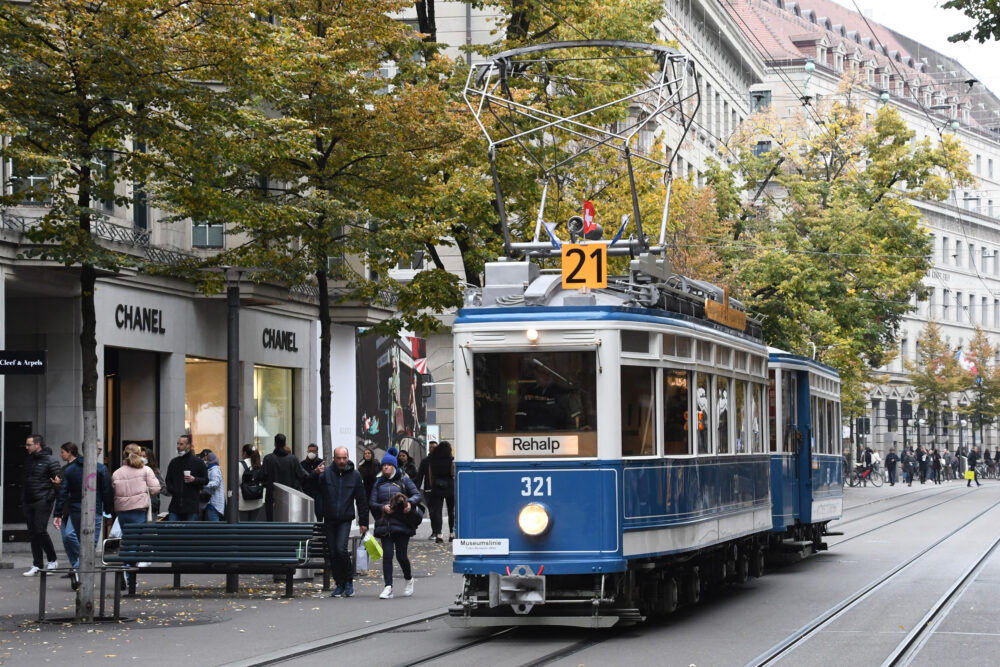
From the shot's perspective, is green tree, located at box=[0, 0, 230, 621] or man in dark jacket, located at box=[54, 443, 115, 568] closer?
green tree, located at box=[0, 0, 230, 621]

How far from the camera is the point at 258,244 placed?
23250 mm

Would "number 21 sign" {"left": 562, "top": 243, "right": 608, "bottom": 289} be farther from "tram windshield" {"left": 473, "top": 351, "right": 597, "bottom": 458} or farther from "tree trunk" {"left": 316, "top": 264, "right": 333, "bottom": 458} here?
"tree trunk" {"left": 316, "top": 264, "right": 333, "bottom": 458}

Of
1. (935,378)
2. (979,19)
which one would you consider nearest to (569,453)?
(979,19)

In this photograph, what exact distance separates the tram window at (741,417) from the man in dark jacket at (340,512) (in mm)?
4091

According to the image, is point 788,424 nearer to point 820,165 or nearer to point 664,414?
point 664,414

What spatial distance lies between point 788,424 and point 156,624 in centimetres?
969

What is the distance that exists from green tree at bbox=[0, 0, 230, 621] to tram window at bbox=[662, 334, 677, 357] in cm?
504

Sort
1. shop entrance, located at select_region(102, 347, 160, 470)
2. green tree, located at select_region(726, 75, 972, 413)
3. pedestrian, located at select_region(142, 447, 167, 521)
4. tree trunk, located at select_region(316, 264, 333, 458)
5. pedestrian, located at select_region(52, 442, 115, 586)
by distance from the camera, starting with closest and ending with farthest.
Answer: pedestrian, located at select_region(52, 442, 115, 586) → tree trunk, located at select_region(316, 264, 333, 458) → pedestrian, located at select_region(142, 447, 167, 521) → shop entrance, located at select_region(102, 347, 160, 470) → green tree, located at select_region(726, 75, 972, 413)

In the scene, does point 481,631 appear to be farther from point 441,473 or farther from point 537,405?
point 441,473

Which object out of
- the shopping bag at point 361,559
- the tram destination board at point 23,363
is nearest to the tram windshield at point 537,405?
the tram destination board at point 23,363

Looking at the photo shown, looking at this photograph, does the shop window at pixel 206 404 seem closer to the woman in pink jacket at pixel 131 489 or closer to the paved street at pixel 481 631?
the paved street at pixel 481 631

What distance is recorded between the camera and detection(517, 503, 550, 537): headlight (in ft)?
45.9

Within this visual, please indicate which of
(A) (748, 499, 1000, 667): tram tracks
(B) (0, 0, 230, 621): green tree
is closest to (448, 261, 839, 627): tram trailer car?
(A) (748, 499, 1000, 667): tram tracks

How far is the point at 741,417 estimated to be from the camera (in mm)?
18000
